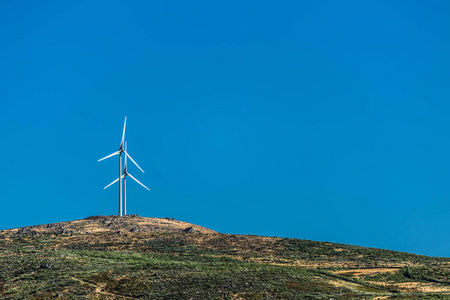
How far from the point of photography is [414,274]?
3068 inches

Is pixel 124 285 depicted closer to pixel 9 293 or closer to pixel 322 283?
pixel 9 293

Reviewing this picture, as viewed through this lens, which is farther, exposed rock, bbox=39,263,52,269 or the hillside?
exposed rock, bbox=39,263,52,269

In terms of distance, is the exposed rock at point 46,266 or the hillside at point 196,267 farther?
the exposed rock at point 46,266

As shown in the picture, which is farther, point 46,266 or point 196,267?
point 196,267

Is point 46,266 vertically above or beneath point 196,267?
above

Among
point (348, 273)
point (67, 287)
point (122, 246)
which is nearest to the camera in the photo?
point (67, 287)

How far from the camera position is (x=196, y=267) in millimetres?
75000

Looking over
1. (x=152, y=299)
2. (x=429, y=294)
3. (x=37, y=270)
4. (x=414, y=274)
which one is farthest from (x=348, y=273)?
(x=37, y=270)

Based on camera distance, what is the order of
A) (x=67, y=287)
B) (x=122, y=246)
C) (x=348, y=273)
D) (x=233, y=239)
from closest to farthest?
(x=67, y=287) → (x=348, y=273) → (x=122, y=246) → (x=233, y=239)

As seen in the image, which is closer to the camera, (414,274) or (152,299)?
(152,299)

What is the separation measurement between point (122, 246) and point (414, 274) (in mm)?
52071

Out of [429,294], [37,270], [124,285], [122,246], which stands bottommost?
[429,294]

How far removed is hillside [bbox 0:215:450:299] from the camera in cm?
6284

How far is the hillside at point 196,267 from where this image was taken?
2474 inches
